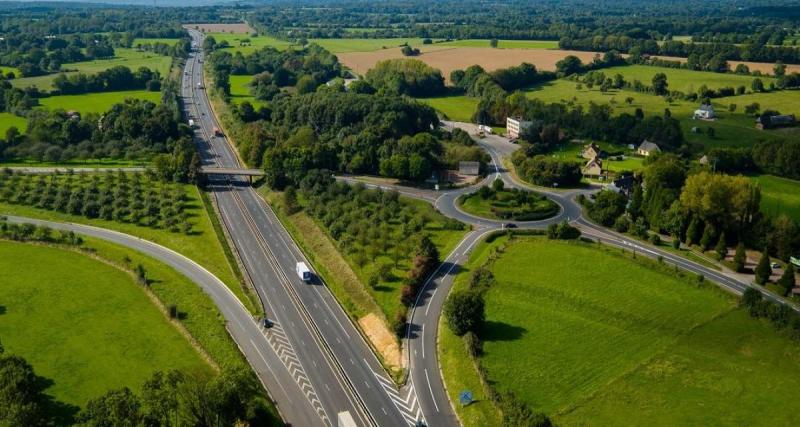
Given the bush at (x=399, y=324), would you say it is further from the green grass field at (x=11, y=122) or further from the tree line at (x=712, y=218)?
the green grass field at (x=11, y=122)

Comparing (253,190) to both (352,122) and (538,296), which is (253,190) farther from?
(538,296)

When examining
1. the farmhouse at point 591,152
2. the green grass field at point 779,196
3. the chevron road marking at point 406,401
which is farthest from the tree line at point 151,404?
the farmhouse at point 591,152

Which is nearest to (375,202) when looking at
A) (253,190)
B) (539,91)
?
(253,190)

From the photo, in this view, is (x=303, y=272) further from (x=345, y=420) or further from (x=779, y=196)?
(x=779, y=196)

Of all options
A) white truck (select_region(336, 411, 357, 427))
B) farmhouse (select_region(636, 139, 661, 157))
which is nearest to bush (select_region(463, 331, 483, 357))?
→ white truck (select_region(336, 411, 357, 427))

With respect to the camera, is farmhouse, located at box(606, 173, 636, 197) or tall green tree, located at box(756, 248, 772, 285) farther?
farmhouse, located at box(606, 173, 636, 197)

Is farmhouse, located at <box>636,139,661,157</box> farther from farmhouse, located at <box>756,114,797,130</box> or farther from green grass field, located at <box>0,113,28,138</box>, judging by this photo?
green grass field, located at <box>0,113,28,138</box>

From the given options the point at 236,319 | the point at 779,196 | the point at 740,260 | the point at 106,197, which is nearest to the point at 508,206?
the point at 740,260
